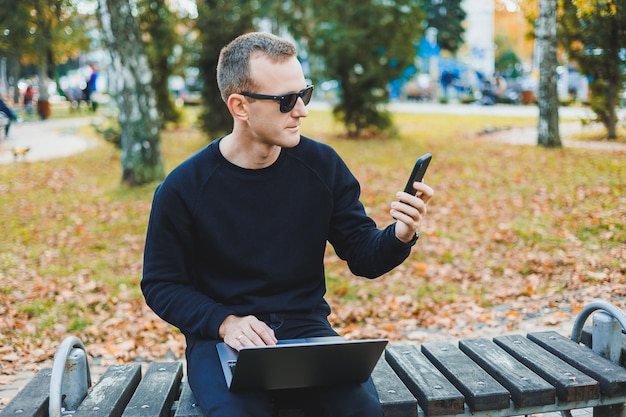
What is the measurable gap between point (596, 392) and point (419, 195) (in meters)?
1.17

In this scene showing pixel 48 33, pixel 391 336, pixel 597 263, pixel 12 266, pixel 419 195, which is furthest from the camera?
pixel 48 33

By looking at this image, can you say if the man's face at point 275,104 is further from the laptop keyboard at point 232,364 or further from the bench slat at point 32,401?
the bench slat at point 32,401

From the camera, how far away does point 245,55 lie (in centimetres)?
304

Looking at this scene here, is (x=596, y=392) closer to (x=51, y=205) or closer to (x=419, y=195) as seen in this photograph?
(x=419, y=195)

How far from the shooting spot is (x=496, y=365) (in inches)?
130

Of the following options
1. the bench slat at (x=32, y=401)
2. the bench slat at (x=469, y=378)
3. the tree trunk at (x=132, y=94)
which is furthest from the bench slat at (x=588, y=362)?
the tree trunk at (x=132, y=94)

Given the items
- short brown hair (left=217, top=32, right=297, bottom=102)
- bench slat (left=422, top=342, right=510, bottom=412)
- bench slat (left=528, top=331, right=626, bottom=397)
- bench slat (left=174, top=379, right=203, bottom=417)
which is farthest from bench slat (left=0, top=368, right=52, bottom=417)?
bench slat (left=528, top=331, right=626, bottom=397)

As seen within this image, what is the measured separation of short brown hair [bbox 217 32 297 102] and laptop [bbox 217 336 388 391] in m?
1.09

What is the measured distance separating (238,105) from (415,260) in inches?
219

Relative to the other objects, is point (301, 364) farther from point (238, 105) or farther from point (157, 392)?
point (238, 105)

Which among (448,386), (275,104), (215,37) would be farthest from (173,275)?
(215,37)

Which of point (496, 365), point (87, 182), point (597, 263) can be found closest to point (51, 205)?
point (87, 182)

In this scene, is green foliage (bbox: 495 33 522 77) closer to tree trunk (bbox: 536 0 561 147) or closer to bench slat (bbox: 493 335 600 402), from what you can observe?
tree trunk (bbox: 536 0 561 147)

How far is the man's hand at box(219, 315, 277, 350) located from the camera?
2838mm
